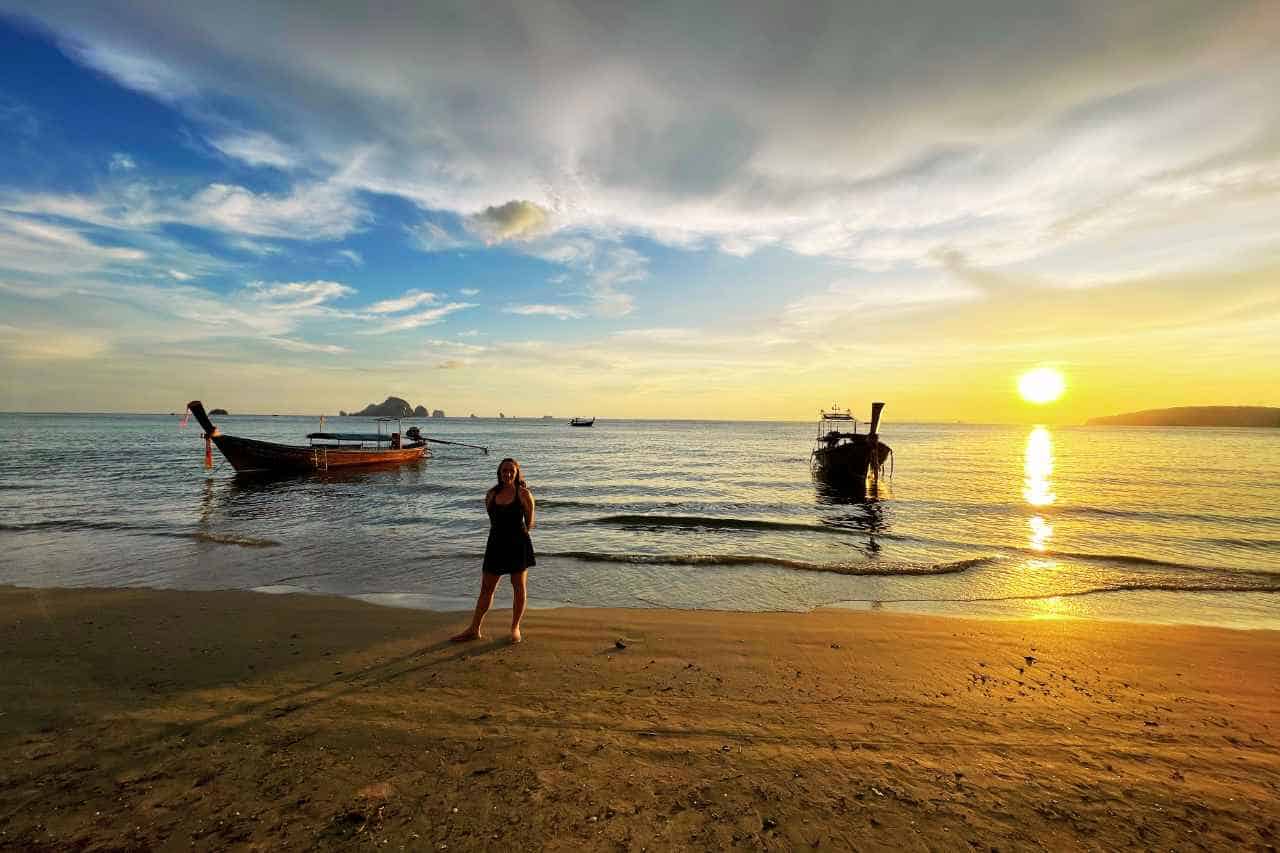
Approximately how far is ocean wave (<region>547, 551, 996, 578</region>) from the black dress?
5.93m

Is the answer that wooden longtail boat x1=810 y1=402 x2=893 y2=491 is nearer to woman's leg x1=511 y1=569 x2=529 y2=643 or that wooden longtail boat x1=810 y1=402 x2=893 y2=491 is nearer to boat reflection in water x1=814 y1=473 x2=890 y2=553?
boat reflection in water x1=814 y1=473 x2=890 y2=553

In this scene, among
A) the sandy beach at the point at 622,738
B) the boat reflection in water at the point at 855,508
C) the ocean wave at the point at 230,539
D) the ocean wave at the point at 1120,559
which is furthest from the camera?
the boat reflection in water at the point at 855,508

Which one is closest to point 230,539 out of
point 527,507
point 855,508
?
point 527,507

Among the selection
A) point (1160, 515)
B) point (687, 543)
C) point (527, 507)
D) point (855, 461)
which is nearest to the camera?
point (527, 507)

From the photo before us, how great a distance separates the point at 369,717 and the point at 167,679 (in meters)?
2.54

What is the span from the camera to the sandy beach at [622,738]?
3549 millimetres

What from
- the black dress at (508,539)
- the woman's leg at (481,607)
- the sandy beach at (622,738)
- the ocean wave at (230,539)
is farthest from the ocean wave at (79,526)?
the black dress at (508,539)

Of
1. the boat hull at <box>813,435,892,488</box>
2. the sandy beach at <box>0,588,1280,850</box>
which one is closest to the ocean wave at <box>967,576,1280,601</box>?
the sandy beach at <box>0,588,1280,850</box>

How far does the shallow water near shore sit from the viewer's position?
1023cm

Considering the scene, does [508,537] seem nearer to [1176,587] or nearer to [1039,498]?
[1176,587]

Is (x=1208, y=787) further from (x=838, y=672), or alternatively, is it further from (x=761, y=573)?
(x=761, y=573)

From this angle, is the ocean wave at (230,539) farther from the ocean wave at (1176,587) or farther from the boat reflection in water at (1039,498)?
the boat reflection in water at (1039,498)

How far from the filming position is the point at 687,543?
15.3 metres

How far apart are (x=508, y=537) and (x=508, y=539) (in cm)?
3
